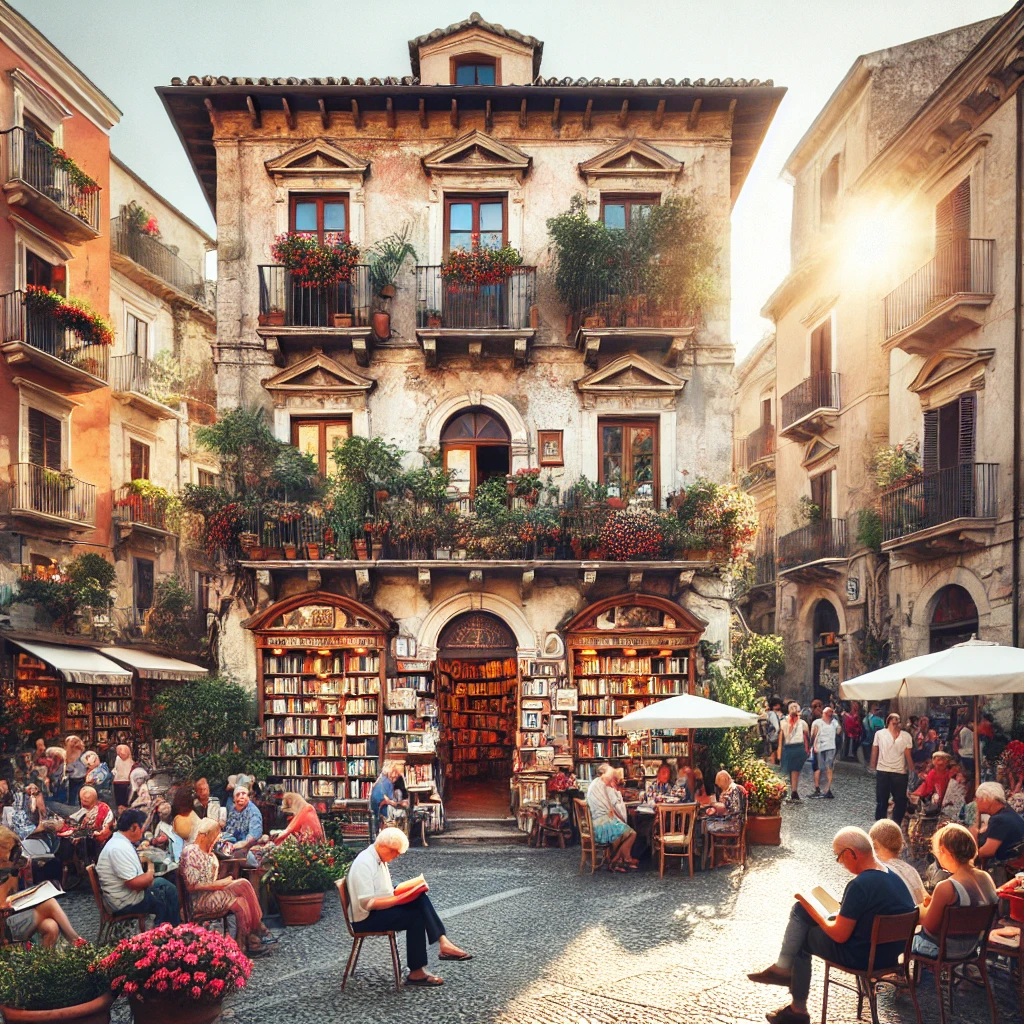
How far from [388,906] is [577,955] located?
2056 mm

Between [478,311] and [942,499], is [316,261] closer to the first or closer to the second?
[478,311]

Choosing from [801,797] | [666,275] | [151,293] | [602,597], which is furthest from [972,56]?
[151,293]

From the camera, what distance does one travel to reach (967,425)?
19625mm

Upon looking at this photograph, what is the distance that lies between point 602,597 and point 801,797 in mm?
5712

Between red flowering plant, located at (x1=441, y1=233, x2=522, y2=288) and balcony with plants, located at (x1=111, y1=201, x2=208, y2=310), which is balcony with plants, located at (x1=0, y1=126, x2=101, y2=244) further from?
red flowering plant, located at (x1=441, y1=233, x2=522, y2=288)

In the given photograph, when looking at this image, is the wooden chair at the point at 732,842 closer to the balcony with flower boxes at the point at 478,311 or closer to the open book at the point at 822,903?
the open book at the point at 822,903

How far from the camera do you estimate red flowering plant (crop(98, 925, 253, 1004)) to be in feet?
21.1

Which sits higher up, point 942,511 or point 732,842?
point 942,511

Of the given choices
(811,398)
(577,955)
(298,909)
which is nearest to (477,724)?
(298,909)

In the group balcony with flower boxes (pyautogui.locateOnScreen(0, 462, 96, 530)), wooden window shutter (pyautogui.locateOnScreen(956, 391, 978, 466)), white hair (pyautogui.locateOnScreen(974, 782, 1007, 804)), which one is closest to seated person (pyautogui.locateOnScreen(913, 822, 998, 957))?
white hair (pyautogui.locateOnScreen(974, 782, 1007, 804))

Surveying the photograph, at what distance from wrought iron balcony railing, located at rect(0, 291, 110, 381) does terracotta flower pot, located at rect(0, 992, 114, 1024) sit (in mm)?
17806

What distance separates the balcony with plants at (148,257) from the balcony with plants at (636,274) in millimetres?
14910

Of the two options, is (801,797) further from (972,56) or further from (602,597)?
(972,56)

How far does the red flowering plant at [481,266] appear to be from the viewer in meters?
17.0
